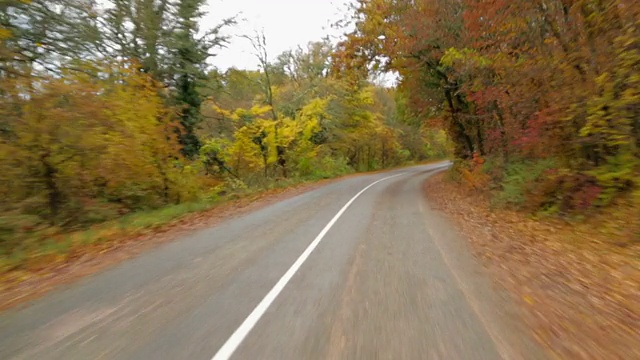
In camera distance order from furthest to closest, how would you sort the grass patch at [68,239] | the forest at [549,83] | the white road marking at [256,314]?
the forest at [549,83]
the grass patch at [68,239]
the white road marking at [256,314]

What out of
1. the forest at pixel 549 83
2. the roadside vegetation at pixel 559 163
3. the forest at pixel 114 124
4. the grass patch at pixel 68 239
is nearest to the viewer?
the roadside vegetation at pixel 559 163

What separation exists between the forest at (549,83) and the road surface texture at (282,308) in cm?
375

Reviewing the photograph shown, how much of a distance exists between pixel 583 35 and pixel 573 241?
493cm

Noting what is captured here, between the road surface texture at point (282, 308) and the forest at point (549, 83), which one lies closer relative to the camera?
the road surface texture at point (282, 308)

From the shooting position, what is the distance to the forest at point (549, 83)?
7.34 meters

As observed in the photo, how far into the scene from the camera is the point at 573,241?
6922 millimetres

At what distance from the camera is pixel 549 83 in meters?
9.30

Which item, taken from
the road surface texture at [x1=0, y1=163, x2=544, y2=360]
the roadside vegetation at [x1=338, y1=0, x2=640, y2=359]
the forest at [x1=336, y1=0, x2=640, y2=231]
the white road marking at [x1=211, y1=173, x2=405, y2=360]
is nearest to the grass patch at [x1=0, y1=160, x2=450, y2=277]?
the road surface texture at [x1=0, y1=163, x2=544, y2=360]

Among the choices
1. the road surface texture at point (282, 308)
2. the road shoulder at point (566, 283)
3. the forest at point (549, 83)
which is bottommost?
the road shoulder at point (566, 283)

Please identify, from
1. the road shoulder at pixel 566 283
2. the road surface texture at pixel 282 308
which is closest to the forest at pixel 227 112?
the road shoulder at pixel 566 283

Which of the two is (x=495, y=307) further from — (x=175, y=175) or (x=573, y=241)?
(x=175, y=175)

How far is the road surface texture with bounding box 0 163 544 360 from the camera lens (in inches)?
136

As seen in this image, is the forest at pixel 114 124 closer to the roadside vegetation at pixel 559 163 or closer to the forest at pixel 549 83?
the forest at pixel 549 83

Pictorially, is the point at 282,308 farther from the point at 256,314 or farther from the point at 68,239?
the point at 68,239
